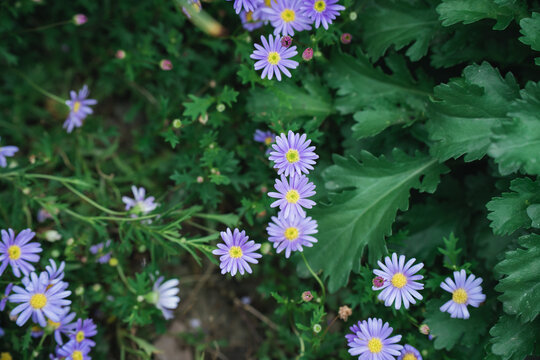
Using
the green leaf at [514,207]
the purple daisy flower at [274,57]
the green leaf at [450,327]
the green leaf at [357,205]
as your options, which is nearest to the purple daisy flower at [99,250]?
the green leaf at [357,205]

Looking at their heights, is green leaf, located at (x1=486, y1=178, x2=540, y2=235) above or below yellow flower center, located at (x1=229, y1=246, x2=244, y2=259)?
above

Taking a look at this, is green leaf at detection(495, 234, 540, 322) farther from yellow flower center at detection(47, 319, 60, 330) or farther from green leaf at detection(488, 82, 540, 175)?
yellow flower center at detection(47, 319, 60, 330)

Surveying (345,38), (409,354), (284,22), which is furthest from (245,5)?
(409,354)

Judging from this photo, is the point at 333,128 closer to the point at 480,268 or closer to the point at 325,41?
the point at 325,41

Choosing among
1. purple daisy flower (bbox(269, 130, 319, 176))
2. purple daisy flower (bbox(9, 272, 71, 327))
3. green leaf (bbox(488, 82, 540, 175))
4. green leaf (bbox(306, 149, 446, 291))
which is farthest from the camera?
green leaf (bbox(306, 149, 446, 291))

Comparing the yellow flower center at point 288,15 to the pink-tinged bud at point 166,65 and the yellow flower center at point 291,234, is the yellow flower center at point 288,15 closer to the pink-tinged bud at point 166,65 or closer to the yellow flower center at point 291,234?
the pink-tinged bud at point 166,65

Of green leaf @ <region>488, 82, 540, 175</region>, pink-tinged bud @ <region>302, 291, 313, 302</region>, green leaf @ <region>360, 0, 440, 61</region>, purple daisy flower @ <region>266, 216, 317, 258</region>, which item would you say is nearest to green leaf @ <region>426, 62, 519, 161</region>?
green leaf @ <region>488, 82, 540, 175</region>
